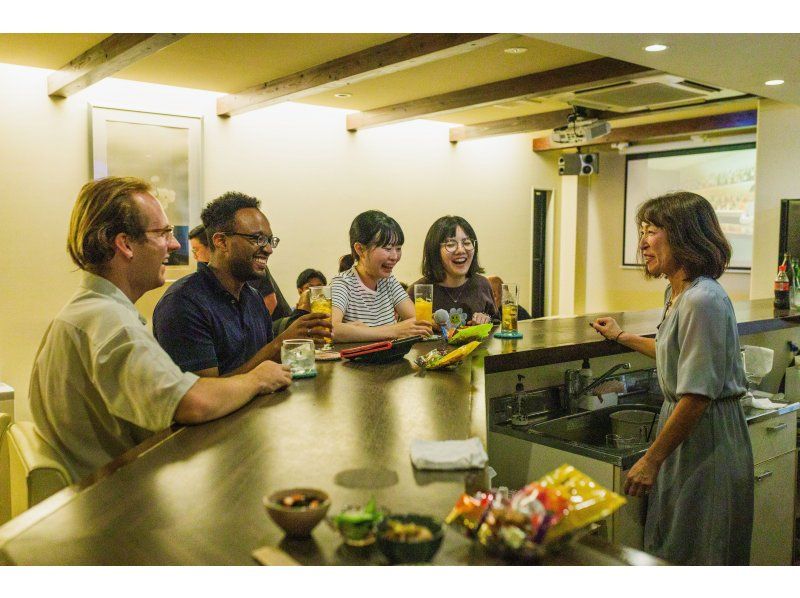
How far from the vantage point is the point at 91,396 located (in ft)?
5.31

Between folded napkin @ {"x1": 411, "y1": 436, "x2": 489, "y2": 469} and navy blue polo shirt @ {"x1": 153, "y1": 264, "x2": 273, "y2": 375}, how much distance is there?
3.42ft

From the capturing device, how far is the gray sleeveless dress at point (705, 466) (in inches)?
76.8

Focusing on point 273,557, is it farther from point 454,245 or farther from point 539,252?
point 539,252

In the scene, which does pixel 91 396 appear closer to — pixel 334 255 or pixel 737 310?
pixel 737 310

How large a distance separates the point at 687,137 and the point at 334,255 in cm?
498

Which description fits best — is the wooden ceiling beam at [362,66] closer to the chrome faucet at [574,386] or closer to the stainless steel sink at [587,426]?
the chrome faucet at [574,386]

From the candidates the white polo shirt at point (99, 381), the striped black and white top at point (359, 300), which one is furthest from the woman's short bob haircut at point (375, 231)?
A: the white polo shirt at point (99, 381)

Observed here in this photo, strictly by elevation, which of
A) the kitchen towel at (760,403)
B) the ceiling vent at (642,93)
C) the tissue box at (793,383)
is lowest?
the tissue box at (793,383)

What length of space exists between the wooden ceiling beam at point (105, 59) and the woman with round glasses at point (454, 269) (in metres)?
1.71

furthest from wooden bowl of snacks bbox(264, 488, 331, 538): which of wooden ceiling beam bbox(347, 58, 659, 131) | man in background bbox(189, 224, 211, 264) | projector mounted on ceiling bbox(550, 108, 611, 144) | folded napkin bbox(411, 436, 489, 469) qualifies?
projector mounted on ceiling bbox(550, 108, 611, 144)

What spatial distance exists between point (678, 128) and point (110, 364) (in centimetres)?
771

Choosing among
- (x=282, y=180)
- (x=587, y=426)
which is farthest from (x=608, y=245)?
(x=587, y=426)

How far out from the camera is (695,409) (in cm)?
192

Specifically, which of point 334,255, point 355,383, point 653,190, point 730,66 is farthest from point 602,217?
point 355,383
